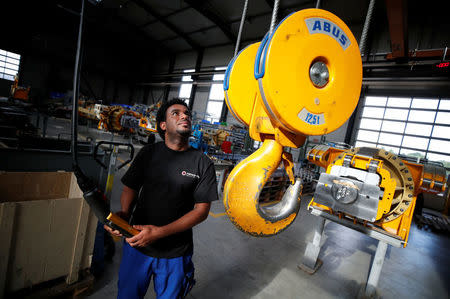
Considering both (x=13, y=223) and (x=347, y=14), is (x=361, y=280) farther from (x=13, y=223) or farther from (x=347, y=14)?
(x=347, y=14)

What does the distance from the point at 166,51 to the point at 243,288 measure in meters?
19.1

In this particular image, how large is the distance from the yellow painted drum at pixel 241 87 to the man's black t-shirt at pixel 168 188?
56 centimetres

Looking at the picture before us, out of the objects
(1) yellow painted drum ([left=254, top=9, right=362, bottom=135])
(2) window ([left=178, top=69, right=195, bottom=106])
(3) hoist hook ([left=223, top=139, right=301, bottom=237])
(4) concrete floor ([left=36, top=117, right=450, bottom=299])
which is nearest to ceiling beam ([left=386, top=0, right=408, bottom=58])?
(1) yellow painted drum ([left=254, top=9, right=362, bottom=135])

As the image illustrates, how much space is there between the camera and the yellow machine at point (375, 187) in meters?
1.37

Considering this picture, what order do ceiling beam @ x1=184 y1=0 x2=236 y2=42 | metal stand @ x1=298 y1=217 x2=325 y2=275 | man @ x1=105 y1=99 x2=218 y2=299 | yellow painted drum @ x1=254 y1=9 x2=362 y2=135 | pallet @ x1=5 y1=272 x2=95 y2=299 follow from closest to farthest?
yellow painted drum @ x1=254 y1=9 x2=362 y2=135 < man @ x1=105 y1=99 x2=218 y2=299 < pallet @ x1=5 y1=272 x2=95 y2=299 < metal stand @ x1=298 y1=217 x2=325 y2=275 < ceiling beam @ x1=184 y1=0 x2=236 y2=42

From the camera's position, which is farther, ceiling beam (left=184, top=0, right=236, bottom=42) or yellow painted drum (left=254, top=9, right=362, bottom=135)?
ceiling beam (left=184, top=0, right=236, bottom=42)

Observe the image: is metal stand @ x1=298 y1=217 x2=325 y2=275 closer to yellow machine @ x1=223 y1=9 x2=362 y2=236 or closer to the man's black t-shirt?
the man's black t-shirt

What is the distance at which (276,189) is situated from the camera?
507cm

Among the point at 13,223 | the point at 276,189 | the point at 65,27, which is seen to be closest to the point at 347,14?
the point at 276,189

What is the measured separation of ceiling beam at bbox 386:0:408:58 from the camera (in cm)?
313

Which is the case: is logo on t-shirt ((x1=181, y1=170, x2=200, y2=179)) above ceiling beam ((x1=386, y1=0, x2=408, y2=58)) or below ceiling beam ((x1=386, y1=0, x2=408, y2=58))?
below

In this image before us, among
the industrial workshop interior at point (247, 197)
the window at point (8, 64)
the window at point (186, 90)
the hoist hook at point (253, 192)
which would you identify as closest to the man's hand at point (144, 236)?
the industrial workshop interior at point (247, 197)

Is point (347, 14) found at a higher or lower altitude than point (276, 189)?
higher

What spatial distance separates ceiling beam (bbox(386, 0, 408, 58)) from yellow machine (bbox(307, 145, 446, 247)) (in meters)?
2.49
